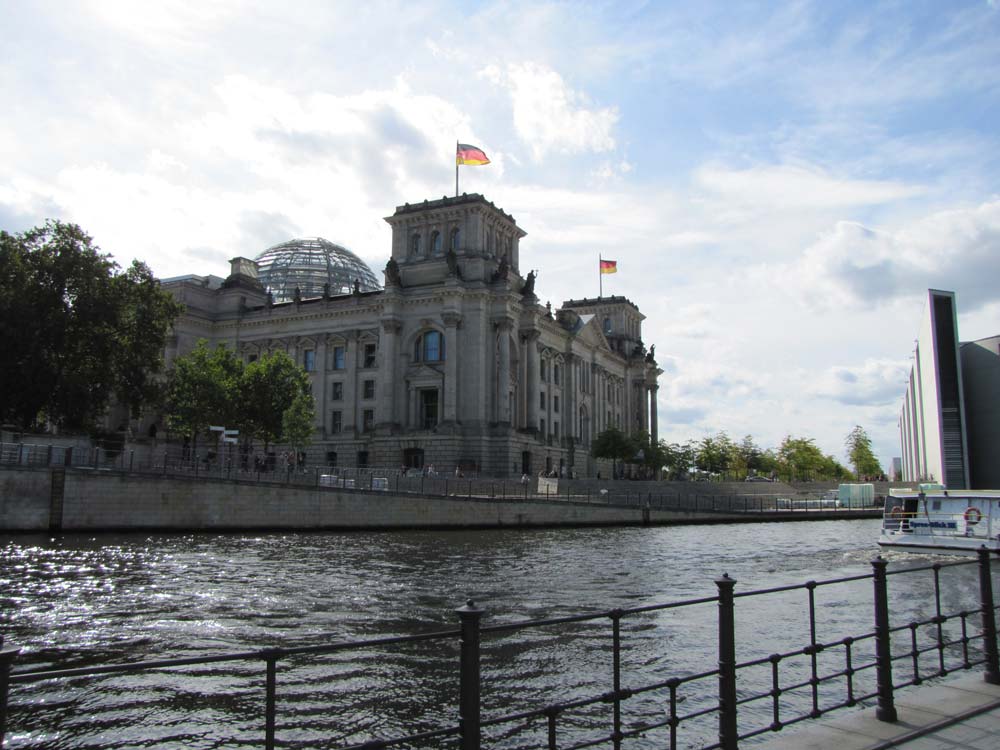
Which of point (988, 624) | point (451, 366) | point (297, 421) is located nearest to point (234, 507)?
point (297, 421)

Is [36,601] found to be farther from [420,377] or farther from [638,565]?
[420,377]

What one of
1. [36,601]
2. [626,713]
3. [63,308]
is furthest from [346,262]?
[626,713]

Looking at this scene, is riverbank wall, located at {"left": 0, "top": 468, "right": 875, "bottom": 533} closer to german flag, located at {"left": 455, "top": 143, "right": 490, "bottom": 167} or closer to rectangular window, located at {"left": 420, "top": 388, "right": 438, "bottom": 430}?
rectangular window, located at {"left": 420, "top": 388, "right": 438, "bottom": 430}

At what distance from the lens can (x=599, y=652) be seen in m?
16.9

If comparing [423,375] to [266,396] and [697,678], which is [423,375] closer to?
[266,396]

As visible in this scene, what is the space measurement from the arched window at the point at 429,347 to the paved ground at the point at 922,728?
7527 cm

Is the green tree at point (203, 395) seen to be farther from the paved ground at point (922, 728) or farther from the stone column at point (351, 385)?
the paved ground at point (922, 728)

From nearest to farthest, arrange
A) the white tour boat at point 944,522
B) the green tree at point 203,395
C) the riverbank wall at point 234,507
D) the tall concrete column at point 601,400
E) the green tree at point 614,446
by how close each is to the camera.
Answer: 1. the white tour boat at point 944,522
2. the riverbank wall at point 234,507
3. the green tree at point 203,395
4. the green tree at point 614,446
5. the tall concrete column at point 601,400

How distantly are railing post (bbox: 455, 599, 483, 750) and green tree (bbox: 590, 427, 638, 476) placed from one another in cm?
9420

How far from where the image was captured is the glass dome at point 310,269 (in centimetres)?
11044

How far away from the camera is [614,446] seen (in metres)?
99.4

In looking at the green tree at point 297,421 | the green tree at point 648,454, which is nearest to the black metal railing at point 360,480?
the green tree at point 297,421

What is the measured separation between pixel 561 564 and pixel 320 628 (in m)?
15.2

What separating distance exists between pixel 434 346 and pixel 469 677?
78.9m
